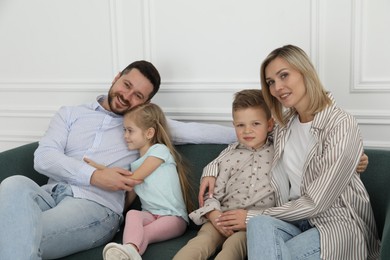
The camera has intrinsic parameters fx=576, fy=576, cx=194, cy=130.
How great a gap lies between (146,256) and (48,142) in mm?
758

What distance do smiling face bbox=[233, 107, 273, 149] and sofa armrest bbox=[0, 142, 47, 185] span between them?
98 centimetres

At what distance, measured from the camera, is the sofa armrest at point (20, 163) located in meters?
2.46

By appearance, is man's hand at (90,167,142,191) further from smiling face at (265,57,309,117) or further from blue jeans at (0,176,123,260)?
smiling face at (265,57,309,117)

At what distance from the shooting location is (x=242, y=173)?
228 centimetres

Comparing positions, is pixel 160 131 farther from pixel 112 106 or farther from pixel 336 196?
pixel 336 196

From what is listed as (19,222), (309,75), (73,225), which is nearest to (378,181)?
(309,75)

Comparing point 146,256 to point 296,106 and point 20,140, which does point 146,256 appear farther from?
point 20,140

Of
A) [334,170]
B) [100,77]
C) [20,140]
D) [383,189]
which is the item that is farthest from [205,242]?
[20,140]

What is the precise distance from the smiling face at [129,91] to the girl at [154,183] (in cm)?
7

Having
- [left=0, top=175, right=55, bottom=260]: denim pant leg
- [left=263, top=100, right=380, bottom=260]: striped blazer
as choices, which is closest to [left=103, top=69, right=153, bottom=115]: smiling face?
[left=0, top=175, right=55, bottom=260]: denim pant leg

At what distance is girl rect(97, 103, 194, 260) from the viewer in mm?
2221

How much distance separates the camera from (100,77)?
3004mm

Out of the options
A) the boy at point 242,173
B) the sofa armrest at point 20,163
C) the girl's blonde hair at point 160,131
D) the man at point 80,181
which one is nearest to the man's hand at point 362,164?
the boy at point 242,173

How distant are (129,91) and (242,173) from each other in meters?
0.67
